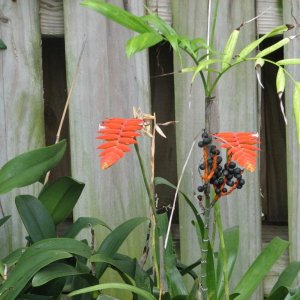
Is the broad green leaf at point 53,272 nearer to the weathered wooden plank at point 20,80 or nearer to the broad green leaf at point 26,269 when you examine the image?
the broad green leaf at point 26,269

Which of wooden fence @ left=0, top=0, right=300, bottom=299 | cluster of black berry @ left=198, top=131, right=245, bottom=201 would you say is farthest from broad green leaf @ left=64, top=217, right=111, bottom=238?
cluster of black berry @ left=198, top=131, right=245, bottom=201

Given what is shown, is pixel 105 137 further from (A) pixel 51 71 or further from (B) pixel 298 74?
(A) pixel 51 71

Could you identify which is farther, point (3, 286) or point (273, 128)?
point (273, 128)

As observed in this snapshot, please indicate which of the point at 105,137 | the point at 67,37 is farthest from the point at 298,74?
the point at 105,137

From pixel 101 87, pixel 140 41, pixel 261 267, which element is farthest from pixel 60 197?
pixel 140 41

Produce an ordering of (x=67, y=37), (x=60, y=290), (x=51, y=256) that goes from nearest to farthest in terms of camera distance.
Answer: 1. (x=51, y=256)
2. (x=60, y=290)
3. (x=67, y=37)

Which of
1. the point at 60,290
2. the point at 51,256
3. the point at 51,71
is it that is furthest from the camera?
the point at 51,71

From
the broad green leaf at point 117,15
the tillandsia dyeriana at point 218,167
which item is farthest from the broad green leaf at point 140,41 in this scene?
the tillandsia dyeriana at point 218,167
